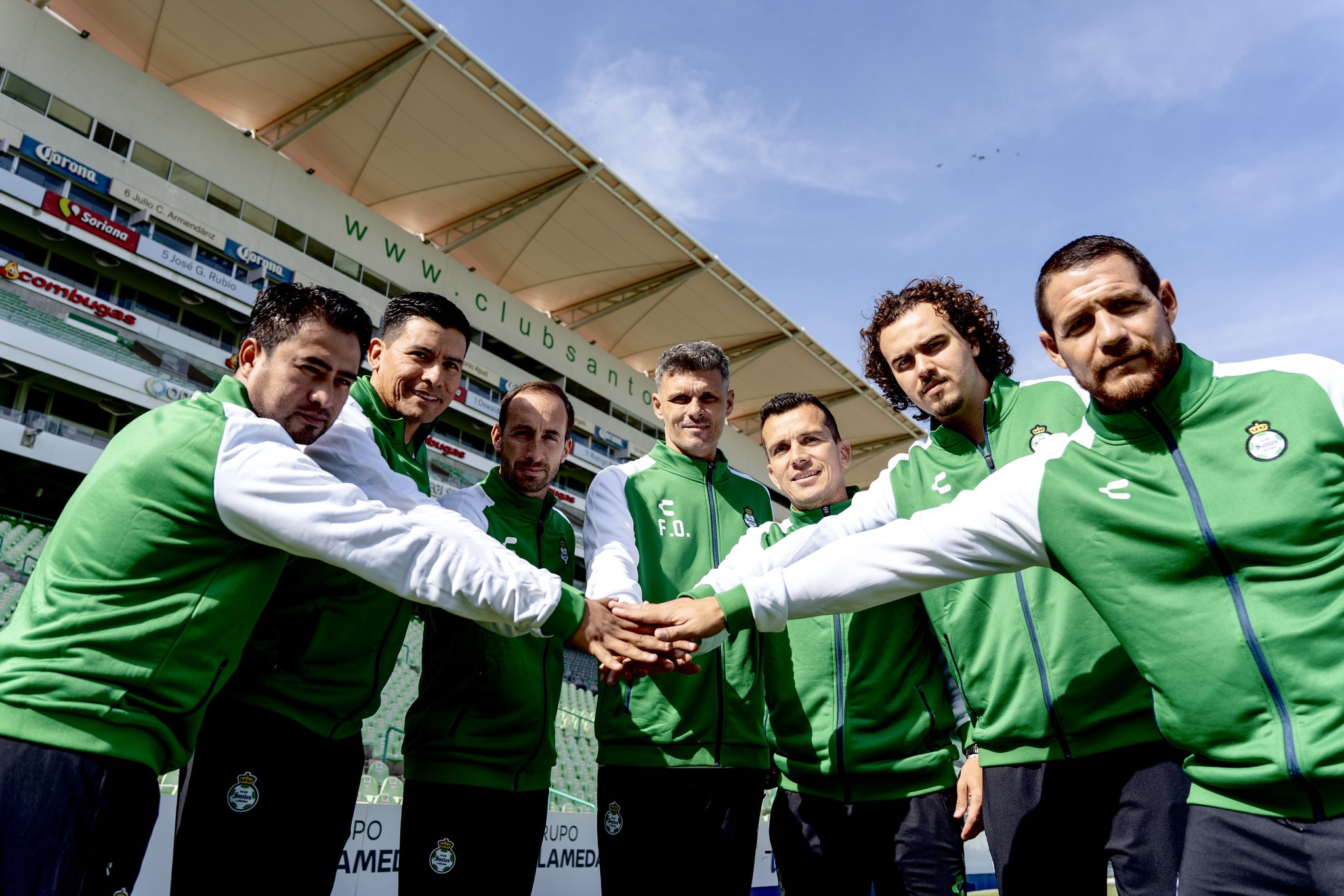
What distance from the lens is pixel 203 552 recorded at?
7.05ft

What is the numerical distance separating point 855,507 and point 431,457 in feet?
82.3

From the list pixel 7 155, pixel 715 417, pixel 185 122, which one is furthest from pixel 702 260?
pixel 715 417

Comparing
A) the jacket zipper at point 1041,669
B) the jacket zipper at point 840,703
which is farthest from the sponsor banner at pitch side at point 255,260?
the jacket zipper at point 1041,669

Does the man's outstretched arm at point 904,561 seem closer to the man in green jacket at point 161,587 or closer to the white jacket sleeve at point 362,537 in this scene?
the white jacket sleeve at point 362,537

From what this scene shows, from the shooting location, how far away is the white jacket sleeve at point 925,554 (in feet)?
6.81

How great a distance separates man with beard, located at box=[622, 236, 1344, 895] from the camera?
1.62 metres

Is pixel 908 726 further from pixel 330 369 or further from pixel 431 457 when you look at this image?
pixel 431 457

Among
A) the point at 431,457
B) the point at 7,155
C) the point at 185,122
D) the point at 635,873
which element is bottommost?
the point at 635,873

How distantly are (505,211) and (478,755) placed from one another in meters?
26.8

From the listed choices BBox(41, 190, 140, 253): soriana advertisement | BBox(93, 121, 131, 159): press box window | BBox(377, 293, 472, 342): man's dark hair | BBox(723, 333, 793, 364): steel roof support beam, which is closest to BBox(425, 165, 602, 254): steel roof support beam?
BBox(93, 121, 131, 159): press box window

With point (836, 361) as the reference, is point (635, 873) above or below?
below

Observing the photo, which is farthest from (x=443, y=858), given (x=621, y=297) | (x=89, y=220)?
(x=621, y=297)

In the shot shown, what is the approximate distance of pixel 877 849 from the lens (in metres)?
2.85

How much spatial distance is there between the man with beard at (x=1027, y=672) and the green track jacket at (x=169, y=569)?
1289 millimetres
